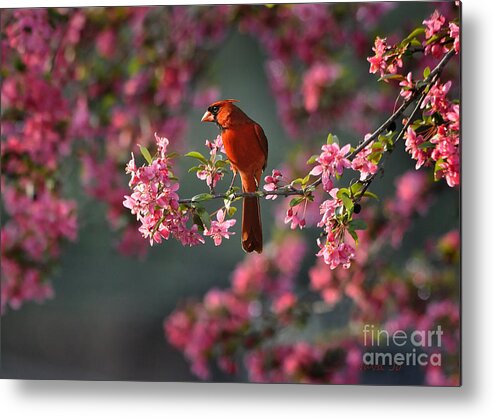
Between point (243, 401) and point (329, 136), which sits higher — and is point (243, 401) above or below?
below

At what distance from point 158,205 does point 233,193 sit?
0.23m

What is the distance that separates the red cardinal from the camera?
2.42 m

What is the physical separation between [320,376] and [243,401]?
0.82 ft

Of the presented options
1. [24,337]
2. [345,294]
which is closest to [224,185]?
[345,294]

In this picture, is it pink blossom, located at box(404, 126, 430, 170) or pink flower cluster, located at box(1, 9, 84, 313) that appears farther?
pink flower cluster, located at box(1, 9, 84, 313)

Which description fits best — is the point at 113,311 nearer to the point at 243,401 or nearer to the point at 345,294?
the point at 243,401

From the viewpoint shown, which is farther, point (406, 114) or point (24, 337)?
point (24, 337)

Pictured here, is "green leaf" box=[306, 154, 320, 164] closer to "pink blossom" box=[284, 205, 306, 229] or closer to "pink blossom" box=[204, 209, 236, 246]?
"pink blossom" box=[284, 205, 306, 229]

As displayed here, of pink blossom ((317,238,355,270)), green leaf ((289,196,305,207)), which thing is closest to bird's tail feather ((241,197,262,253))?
green leaf ((289,196,305,207))

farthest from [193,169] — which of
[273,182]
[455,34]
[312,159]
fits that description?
[455,34]

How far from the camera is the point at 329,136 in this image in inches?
93.7

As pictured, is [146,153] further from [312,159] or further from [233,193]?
[312,159]

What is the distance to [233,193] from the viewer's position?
95.5 inches

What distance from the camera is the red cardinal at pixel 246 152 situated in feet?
7.94
